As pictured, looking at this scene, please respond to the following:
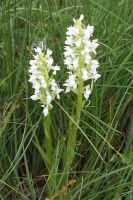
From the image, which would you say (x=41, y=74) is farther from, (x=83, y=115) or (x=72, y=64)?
(x=83, y=115)

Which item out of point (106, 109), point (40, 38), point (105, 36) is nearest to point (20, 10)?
point (40, 38)

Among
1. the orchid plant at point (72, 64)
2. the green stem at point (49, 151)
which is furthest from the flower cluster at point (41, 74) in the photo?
the green stem at point (49, 151)

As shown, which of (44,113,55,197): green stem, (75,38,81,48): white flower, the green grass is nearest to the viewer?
(75,38,81,48): white flower

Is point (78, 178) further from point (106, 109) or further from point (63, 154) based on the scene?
point (106, 109)

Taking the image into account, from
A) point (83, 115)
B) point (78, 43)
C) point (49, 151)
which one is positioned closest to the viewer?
point (78, 43)

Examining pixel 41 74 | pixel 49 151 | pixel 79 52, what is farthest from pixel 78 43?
pixel 49 151

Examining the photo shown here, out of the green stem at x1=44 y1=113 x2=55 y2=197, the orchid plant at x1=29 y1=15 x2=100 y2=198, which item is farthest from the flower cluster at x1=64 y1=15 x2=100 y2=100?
the green stem at x1=44 y1=113 x2=55 y2=197

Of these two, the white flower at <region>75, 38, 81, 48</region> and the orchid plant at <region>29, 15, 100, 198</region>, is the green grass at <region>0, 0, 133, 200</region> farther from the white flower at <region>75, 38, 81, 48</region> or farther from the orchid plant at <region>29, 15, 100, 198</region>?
the white flower at <region>75, 38, 81, 48</region>

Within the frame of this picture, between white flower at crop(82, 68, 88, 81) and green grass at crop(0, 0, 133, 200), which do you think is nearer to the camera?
white flower at crop(82, 68, 88, 81)

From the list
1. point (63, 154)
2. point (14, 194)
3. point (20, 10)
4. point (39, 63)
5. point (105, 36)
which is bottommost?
point (14, 194)
